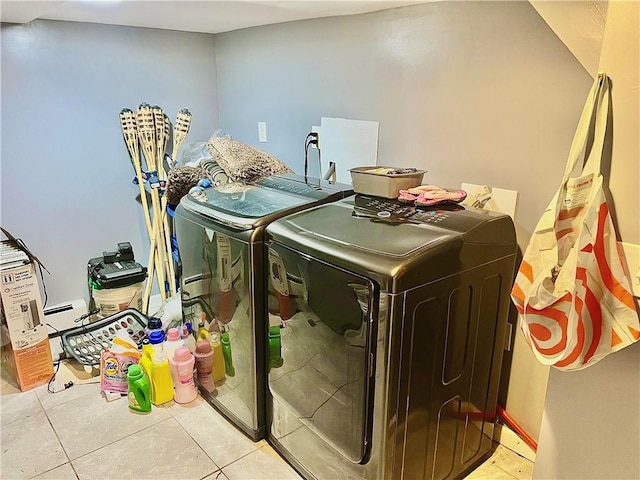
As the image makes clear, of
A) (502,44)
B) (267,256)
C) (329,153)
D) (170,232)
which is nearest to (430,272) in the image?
(267,256)

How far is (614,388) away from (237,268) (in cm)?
115

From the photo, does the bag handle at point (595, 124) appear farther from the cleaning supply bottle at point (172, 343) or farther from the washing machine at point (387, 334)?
the cleaning supply bottle at point (172, 343)

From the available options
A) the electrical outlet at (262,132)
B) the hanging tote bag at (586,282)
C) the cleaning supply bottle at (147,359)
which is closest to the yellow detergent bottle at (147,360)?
the cleaning supply bottle at (147,359)

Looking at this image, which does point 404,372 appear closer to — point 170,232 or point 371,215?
point 371,215

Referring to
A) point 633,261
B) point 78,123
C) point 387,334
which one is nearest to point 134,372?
point 387,334

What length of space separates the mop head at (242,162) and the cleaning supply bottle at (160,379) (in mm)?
831

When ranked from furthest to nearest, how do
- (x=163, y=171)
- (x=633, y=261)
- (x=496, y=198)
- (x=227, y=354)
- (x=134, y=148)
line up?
(x=163, y=171), (x=134, y=148), (x=227, y=354), (x=496, y=198), (x=633, y=261)

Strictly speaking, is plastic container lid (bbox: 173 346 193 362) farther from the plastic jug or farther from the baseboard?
the baseboard

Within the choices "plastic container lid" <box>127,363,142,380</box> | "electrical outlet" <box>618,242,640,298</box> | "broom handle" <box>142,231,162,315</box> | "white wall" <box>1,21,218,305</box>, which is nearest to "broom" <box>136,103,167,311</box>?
"broom handle" <box>142,231,162,315</box>

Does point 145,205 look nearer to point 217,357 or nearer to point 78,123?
point 78,123

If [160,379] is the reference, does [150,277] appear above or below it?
above

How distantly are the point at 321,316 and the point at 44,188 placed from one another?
6.12ft

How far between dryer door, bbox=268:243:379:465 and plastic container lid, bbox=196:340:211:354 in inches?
16.0

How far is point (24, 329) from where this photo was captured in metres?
2.11
